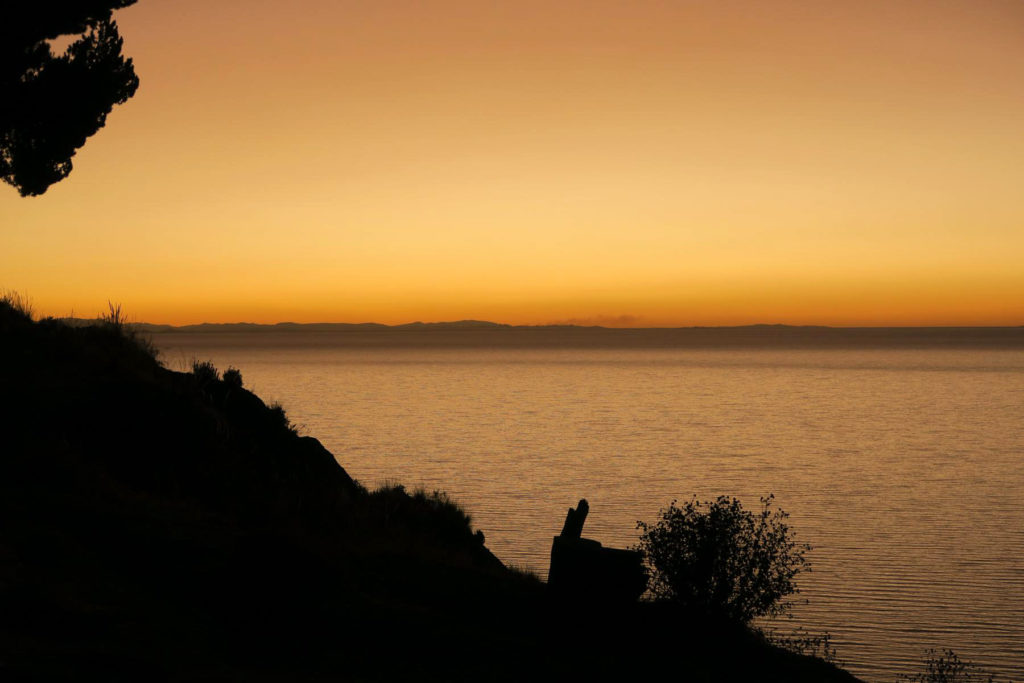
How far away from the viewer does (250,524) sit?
15250mm

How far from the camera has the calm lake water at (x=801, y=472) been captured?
26.0 metres

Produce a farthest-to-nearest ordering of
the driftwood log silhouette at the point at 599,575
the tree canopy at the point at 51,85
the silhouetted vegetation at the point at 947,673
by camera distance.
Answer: the tree canopy at the point at 51,85 → the silhouetted vegetation at the point at 947,673 → the driftwood log silhouette at the point at 599,575

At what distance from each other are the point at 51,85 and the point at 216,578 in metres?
15.7

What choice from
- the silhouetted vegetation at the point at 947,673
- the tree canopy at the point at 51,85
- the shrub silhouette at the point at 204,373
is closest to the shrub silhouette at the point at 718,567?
the silhouetted vegetation at the point at 947,673

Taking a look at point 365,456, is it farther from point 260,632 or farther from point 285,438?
point 260,632

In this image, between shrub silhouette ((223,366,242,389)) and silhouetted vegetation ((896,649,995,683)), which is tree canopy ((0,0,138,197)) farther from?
silhouetted vegetation ((896,649,995,683))

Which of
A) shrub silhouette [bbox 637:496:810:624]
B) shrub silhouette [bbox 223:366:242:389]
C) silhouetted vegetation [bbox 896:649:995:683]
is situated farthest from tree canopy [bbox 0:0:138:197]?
silhouetted vegetation [bbox 896:649:995:683]

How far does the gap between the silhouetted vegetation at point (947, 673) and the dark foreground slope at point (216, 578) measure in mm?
3454

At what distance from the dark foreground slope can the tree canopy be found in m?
4.59

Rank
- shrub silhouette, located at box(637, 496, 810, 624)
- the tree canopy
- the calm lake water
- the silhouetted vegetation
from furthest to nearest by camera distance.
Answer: the calm lake water < the tree canopy < the silhouetted vegetation < shrub silhouette, located at box(637, 496, 810, 624)

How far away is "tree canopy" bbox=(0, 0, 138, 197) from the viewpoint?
70.5ft

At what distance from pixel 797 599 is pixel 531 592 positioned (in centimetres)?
1453

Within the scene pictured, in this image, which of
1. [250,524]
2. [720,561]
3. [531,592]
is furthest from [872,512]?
[250,524]

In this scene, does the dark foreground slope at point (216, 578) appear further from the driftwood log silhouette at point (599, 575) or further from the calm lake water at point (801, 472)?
the calm lake water at point (801, 472)
